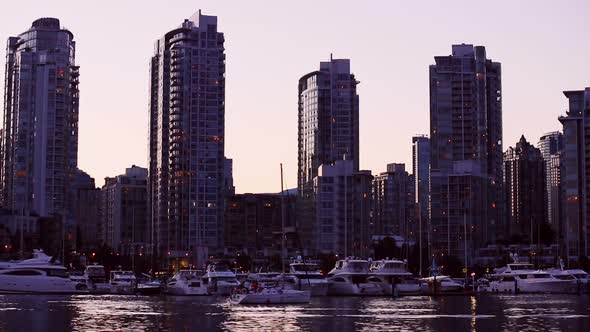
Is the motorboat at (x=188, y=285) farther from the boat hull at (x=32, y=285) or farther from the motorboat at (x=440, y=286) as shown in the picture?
the motorboat at (x=440, y=286)

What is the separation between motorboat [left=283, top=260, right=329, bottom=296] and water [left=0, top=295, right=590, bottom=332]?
2005 centimetres

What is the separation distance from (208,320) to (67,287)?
57.5 meters

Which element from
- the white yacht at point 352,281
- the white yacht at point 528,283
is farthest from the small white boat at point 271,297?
the white yacht at point 528,283

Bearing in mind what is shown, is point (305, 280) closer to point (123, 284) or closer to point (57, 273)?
point (123, 284)

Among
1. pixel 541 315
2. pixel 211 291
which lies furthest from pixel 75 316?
pixel 211 291

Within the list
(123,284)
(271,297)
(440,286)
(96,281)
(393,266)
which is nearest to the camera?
(271,297)

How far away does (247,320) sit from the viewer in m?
73.0

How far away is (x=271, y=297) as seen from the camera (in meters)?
98.3

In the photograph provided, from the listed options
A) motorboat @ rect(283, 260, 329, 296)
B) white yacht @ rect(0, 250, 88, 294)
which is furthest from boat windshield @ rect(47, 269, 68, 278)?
motorboat @ rect(283, 260, 329, 296)

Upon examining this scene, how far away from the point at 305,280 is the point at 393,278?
35.6 ft

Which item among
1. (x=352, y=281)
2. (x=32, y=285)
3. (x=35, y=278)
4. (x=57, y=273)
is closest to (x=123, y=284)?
(x=57, y=273)

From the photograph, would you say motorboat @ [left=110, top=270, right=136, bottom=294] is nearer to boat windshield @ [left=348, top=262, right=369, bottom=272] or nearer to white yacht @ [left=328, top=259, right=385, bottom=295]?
white yacht @ [left=328, top=259, right=385, bottom=295]

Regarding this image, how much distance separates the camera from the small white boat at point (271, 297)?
97375 millimetres

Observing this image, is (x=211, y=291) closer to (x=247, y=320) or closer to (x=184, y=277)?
(x=184, y=277)
